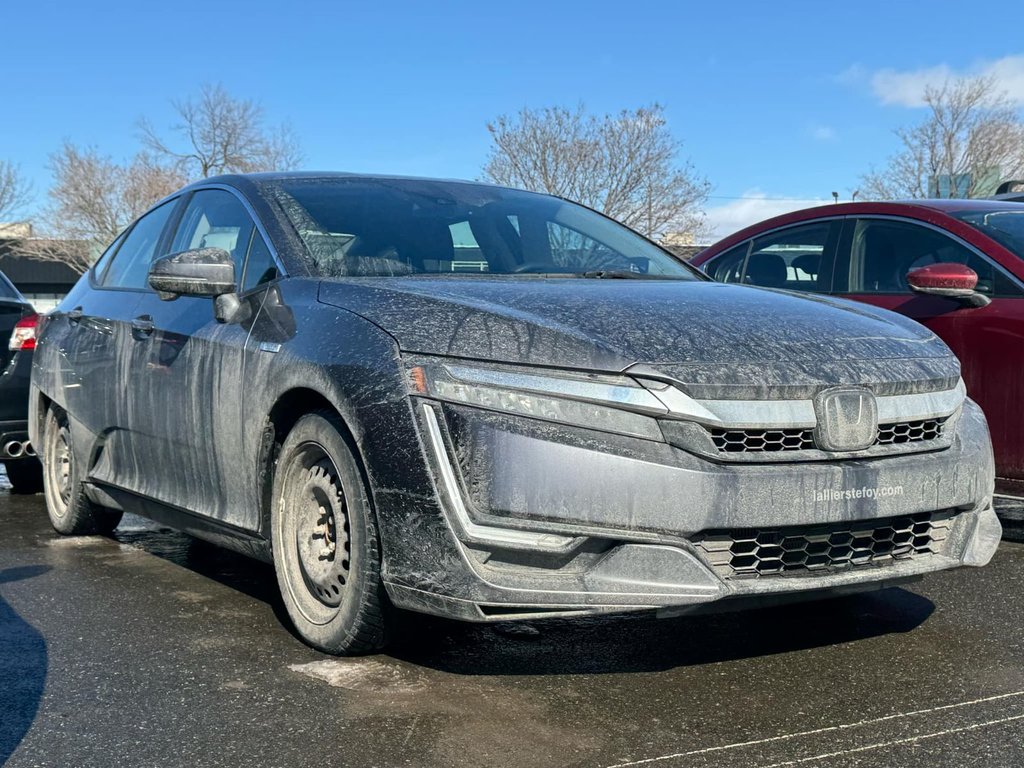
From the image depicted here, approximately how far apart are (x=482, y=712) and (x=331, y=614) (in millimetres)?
717

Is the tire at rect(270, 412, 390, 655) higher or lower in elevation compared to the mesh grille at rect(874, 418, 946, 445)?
lower

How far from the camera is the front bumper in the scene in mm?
3314

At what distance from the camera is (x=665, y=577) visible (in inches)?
132

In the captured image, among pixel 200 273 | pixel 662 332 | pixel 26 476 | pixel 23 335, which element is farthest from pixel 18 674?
pixel 26 476

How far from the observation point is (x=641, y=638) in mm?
4223

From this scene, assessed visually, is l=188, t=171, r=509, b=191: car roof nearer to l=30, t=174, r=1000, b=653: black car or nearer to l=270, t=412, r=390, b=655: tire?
l=30, t=174, r=1000, b=653: black car

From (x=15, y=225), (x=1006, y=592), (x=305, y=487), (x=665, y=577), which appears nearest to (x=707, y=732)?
(x=665, y=577)

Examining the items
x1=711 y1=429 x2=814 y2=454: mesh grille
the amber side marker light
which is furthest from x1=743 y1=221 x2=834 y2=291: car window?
the amber side marker light

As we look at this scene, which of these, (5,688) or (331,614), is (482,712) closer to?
(331,614)

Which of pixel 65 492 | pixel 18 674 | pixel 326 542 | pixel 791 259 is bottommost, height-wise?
pixel 18 674

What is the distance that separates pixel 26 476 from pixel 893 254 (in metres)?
5.55

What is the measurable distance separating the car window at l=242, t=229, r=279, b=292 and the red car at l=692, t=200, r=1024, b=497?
2937 millimetres

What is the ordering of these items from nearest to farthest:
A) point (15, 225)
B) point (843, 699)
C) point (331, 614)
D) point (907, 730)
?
point (907, 730), point (843, 699), point (331, 614), point (15, 225)

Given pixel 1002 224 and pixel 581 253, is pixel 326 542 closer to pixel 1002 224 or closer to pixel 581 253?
pixel 581 253
